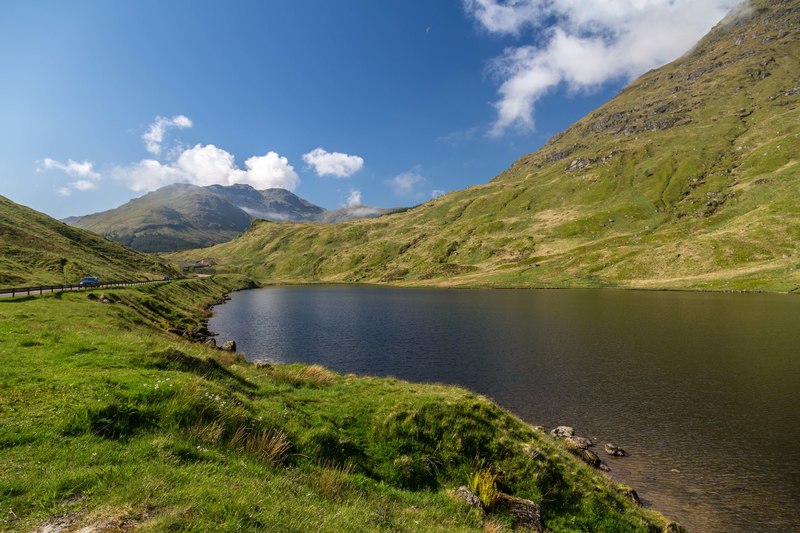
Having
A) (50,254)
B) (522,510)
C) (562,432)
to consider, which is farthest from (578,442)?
(50,254)

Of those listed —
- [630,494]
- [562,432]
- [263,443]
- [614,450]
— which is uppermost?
[263,443]

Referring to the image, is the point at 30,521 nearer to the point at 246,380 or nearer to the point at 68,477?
the point at 68,477

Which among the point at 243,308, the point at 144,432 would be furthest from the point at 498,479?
the point at 243,308

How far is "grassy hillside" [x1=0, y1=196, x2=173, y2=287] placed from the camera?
296 feet

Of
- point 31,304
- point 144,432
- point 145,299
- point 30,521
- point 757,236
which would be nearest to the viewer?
point 30,521

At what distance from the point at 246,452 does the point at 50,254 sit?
138 m

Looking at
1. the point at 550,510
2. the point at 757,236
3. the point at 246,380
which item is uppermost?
the point at 757,236

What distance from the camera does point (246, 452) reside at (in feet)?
46.2

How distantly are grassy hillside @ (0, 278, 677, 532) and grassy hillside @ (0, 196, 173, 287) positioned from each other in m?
82.4

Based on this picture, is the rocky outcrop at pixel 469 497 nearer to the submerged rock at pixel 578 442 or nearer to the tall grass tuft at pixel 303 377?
the tall grass tuft at pixel 303 377

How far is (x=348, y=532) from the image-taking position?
10117 mm

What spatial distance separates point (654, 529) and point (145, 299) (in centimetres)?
8778

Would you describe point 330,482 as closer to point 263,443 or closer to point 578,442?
point 263,443

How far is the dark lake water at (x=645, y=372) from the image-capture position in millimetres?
26219
